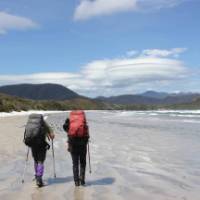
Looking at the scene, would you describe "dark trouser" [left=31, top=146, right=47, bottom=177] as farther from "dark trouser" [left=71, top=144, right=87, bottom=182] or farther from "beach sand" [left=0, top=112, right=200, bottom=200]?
"dark trouser" [left=71, top=144, right=87, bottom=182]

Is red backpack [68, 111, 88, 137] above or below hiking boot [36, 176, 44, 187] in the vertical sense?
above

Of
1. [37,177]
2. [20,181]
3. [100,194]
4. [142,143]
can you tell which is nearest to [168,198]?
[100,194]

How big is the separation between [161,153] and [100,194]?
846 centimetres

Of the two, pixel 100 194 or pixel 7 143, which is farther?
pixel 7 143

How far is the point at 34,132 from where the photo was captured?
1137 centimetres

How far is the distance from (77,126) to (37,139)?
112cm

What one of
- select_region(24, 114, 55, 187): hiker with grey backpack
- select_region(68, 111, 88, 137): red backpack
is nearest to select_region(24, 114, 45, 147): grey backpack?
select_region(24, 114, 55, 187): hiker with grey backpack

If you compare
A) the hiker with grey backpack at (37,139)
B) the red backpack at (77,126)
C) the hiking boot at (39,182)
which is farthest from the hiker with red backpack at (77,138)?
the hiking boot at (39,182)

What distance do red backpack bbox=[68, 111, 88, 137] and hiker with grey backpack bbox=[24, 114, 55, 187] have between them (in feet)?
2.62

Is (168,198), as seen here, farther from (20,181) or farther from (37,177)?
(20,181)

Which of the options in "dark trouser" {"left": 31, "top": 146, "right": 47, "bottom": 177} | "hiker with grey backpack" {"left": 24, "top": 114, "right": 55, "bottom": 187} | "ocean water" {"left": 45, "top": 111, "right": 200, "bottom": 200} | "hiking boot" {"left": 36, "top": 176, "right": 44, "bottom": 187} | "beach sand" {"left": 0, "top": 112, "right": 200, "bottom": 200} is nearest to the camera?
"beach sand" {"left": 0, "top": 112, "right": 200, "bottom": 200}

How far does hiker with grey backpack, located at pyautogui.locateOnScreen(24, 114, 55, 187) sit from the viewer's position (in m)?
11.3

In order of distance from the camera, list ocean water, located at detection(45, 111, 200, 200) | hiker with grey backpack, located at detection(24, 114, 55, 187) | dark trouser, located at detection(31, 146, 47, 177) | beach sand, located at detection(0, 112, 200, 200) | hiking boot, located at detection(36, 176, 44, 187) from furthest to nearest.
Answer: dark trouser, located at detection(31, 146, 47, 177)
hiker with grey backpack, located at detection(24, 114, 55, 187)
hiking boot, located at detection(36, 176, 44, 187)
ocean water, located at detection(45, 111, 200, 200)
beach sand, located at detection(0, 112, 200, 200)

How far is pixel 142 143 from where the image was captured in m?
23.0
